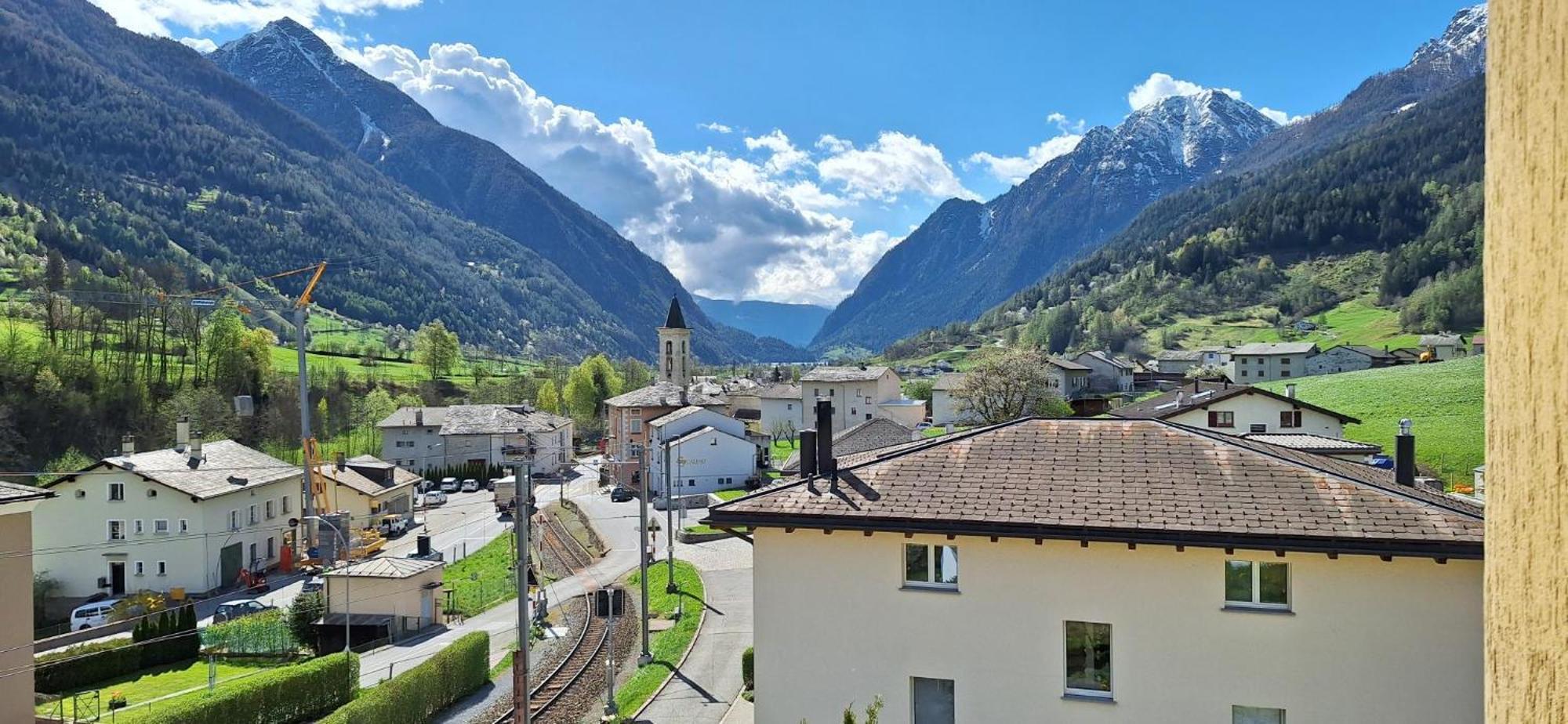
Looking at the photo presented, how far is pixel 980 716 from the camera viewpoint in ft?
42.5

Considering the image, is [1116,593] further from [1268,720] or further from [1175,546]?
[1268,720]

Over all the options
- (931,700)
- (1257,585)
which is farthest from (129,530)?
(1257,585)

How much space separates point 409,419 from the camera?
275 feet

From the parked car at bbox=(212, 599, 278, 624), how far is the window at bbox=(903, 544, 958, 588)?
3499 centimetres

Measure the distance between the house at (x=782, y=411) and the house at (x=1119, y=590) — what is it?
73.6 meters

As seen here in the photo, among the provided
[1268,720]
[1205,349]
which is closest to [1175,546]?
[1268,720]

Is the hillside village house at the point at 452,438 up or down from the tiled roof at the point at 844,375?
down

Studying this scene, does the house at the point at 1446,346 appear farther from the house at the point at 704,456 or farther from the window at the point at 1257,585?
the window at the point at 1257,585

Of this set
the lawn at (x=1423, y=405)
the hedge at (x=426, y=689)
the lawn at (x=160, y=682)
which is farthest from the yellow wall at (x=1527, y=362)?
the lawn at (x=1423, y=405)

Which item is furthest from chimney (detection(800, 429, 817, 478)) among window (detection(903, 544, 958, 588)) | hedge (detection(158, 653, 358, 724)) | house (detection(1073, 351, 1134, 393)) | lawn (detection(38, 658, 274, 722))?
house (detection(1073, 351, 1134, 393))

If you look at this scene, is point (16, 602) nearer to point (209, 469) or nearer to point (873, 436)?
point (209, 469)

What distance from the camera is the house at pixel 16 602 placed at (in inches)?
706

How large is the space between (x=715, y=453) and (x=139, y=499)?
108 ft

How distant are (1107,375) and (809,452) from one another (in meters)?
106
